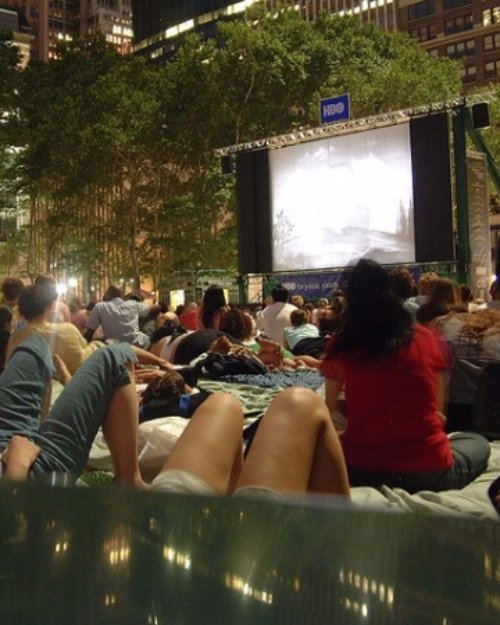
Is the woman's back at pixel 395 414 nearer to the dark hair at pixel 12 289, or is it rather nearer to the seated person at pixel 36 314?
the seated person at pixel 36 314

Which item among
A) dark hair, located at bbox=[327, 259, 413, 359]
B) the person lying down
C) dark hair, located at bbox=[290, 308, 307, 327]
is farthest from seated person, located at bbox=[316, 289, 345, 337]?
the person lying down

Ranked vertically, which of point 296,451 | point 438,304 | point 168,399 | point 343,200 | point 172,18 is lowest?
point 168,399

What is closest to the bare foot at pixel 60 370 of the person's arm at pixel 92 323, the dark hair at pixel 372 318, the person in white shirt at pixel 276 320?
the dark hair at pixel 372 318

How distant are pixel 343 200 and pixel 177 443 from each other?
14229mm

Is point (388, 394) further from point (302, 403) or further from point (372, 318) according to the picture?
point (302, 403)

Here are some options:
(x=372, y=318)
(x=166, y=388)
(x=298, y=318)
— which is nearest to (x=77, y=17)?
(x=298, y=318)

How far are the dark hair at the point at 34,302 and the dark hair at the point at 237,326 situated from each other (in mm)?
1975

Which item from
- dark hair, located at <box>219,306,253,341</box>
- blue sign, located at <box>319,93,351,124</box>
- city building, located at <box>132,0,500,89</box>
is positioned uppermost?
city building, located at <box>132,0,500,89</box>

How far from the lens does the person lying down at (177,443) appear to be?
1884mm

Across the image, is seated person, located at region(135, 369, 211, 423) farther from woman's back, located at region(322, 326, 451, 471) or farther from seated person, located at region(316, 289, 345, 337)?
seated person, located at region(316, 289, 345, 337)

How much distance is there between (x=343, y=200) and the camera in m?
15.8

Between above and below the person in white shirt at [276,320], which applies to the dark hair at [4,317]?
above

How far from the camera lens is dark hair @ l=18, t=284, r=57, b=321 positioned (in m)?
4.44

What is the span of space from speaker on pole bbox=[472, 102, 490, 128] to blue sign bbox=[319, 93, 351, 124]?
355 cm
